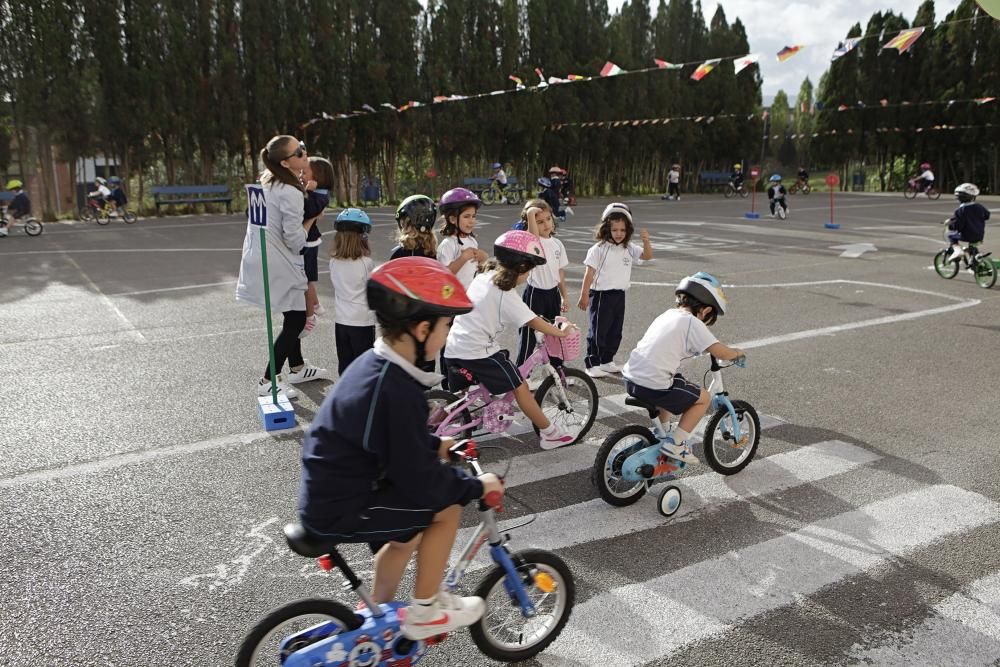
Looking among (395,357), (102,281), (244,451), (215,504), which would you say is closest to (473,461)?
(395,357)

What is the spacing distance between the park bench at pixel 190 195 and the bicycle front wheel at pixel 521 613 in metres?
27.3

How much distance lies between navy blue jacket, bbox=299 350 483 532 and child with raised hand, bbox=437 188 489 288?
3.64 m

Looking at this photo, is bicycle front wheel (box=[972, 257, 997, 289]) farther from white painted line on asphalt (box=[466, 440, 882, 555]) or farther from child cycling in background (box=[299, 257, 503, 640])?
child cycling in background (box=[299, 257, 503, 640])

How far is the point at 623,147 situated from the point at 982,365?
34.7 m

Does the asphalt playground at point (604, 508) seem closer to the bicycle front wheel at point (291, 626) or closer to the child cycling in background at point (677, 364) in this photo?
the child cycling in background at point (677, 364)

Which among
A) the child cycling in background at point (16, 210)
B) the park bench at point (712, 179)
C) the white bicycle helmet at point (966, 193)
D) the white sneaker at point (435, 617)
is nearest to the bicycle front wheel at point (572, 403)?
the white sneaker at point (435, 617)

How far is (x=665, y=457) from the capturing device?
482 centimetres

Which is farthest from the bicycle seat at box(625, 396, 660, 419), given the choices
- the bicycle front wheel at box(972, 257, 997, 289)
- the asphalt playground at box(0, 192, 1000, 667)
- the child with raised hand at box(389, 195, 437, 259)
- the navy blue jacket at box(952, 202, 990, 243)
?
the bicycle front wheel at box(972, 257, 997, 289)

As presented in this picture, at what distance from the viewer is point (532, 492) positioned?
5.09 m

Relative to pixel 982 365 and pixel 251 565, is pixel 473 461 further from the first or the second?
pixel 982 365

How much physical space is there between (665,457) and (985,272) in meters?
10.7

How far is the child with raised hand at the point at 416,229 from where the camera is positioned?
6.17 metres

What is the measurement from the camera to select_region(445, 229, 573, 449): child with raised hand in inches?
204

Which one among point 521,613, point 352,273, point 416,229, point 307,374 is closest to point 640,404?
point 521,613
